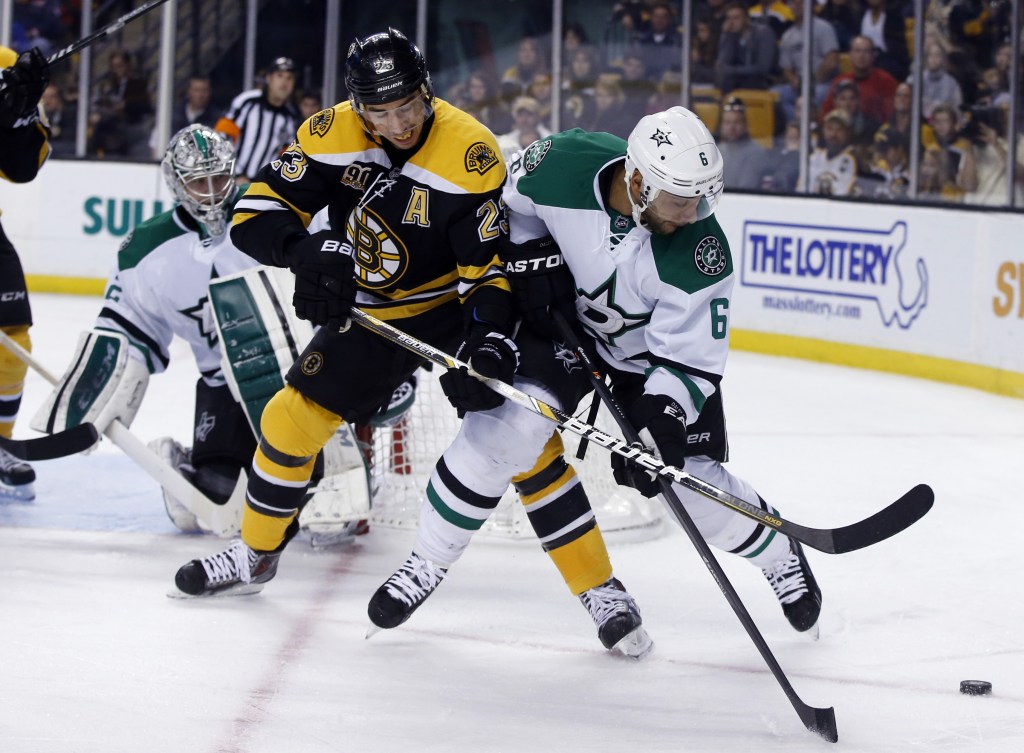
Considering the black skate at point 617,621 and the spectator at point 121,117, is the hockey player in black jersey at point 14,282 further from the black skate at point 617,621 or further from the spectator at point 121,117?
the spectator at point 121,117

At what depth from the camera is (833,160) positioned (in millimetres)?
6309

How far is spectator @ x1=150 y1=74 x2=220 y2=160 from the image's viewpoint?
25.2ft

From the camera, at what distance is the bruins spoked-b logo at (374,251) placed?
2533 mm

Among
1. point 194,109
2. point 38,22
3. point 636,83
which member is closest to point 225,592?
point 636,83

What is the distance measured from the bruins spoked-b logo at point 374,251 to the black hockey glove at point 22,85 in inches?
41.8

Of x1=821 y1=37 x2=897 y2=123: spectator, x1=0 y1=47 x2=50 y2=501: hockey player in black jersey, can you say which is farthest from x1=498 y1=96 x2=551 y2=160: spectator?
x1=0 y1=47 x2=50 y2=501: hockey player in black jersey

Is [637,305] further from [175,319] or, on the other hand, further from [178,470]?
[178,470]

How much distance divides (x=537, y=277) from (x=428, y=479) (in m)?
1.06

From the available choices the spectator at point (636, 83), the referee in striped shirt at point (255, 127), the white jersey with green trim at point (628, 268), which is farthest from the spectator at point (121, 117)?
the white jersey with green trim at point (628, 268)

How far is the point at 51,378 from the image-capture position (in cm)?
329

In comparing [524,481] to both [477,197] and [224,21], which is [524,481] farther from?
[224,21]

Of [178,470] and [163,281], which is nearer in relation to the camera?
[163,281]

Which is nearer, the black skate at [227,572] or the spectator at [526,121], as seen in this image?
the black skate at [227,572]

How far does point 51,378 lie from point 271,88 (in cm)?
363
